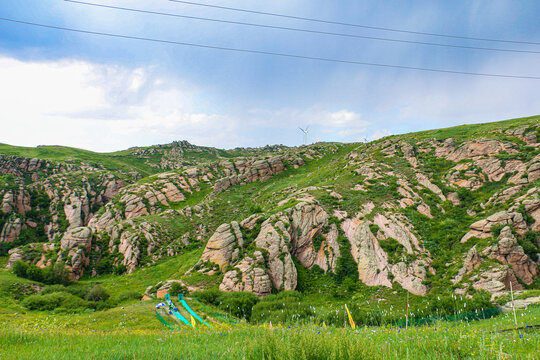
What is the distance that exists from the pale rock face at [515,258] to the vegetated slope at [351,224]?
0.11m

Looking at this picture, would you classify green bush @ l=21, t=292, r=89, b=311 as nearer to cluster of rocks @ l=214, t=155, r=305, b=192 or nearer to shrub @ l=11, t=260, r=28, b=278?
shrub @ l=11, t=260, r=28, b=278

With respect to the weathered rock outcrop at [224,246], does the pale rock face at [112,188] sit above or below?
above

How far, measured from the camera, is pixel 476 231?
31188 mm

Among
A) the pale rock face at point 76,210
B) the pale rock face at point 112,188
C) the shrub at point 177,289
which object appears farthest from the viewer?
the pale rock face at point 112,188

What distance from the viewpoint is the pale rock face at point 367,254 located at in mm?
30703

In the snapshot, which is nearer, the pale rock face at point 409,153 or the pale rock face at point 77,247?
the pale rock face at point 77,247

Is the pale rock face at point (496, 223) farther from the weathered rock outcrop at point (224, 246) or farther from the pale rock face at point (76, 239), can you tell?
the pale rock face at point (76, 239)

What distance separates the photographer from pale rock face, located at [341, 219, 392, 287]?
3070cm

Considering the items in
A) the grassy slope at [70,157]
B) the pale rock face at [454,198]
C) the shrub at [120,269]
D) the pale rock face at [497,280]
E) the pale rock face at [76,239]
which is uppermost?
the grassy slope at [70,157]

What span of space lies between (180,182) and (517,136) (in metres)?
86.0

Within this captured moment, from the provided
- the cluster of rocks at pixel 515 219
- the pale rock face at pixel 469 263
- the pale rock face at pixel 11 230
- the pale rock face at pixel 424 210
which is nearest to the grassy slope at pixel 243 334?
the pale rock face at pixel 469 263

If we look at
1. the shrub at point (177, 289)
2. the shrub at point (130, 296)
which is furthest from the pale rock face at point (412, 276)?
the shrub at point (130, 296)

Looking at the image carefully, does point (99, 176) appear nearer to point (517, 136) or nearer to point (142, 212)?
point (142, 212)

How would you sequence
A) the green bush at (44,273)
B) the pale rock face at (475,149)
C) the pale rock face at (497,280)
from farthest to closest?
the pale rock face at (475,149)
the green bush at (44,273)
the pale rock face at (497,280)
